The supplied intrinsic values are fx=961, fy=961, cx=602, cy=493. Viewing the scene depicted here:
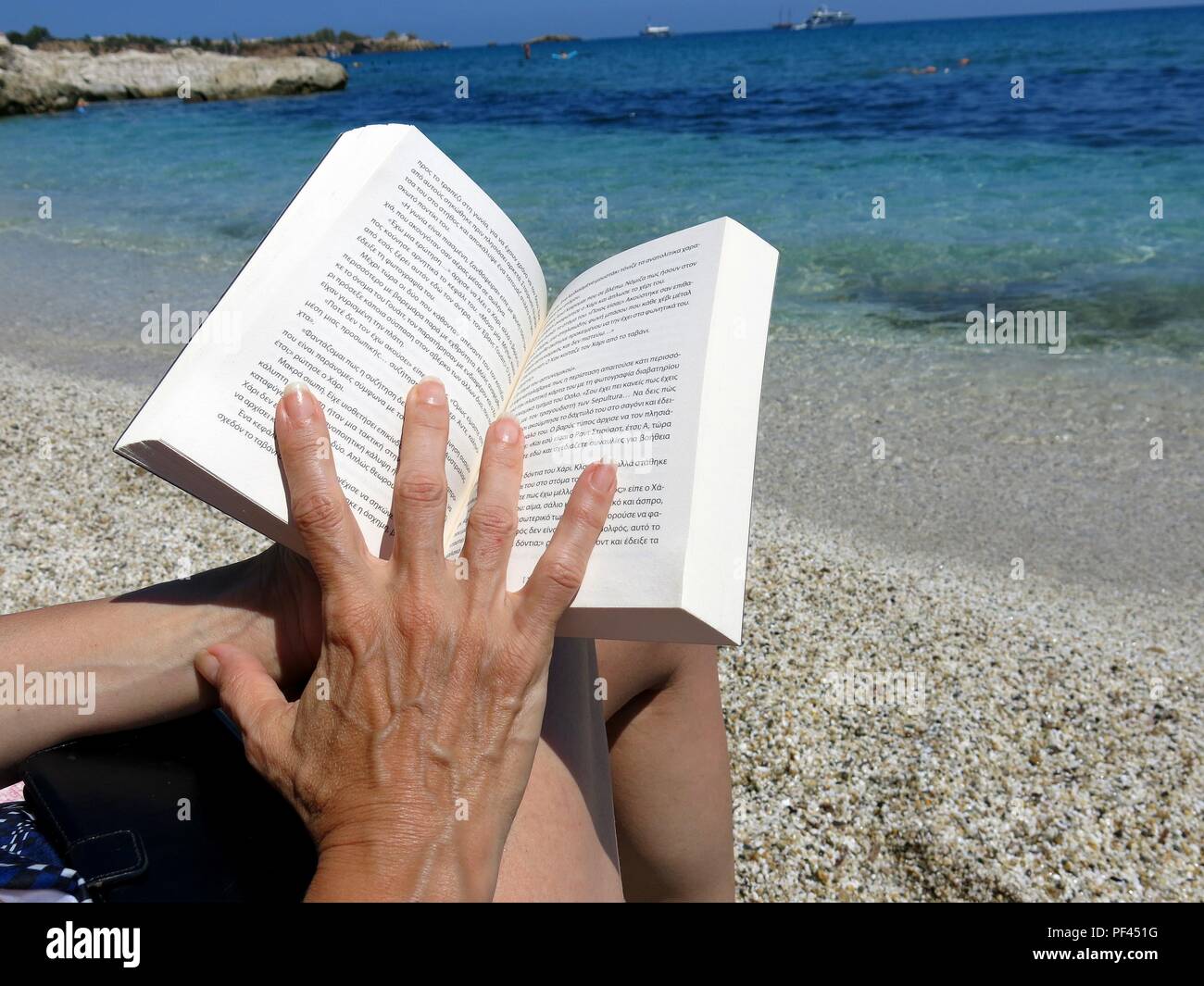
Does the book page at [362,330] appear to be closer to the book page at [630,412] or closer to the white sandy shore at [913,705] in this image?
the book page at [630,412]

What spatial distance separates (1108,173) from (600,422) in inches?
412

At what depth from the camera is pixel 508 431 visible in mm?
1063

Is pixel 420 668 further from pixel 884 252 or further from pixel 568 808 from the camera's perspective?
pixel 884 252

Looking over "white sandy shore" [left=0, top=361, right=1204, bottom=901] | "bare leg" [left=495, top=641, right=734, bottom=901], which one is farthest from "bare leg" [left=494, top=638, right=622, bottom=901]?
"white sandy shore" [left=0, top=361, right=1204, bottom=901]

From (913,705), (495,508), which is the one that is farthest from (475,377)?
(913,705)

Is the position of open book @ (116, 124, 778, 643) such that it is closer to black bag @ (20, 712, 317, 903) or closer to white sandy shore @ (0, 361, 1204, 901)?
black bag @ (20, 712, 317, 903)

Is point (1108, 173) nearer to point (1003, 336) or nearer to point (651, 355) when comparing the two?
point (1003, 336)

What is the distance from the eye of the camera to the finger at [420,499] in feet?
3.09

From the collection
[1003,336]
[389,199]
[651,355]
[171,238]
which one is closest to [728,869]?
[651,355]

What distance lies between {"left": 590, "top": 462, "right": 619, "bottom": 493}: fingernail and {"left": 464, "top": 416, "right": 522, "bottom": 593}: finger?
91 millimetres

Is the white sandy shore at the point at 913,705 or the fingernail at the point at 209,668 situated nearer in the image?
the fingernail at the point at 209,668

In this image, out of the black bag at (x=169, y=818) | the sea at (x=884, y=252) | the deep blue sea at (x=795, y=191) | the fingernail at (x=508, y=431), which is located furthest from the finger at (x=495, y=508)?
the deep blue sea at (x=795, y=191)

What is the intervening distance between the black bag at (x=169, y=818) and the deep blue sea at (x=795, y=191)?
16.1 ft
